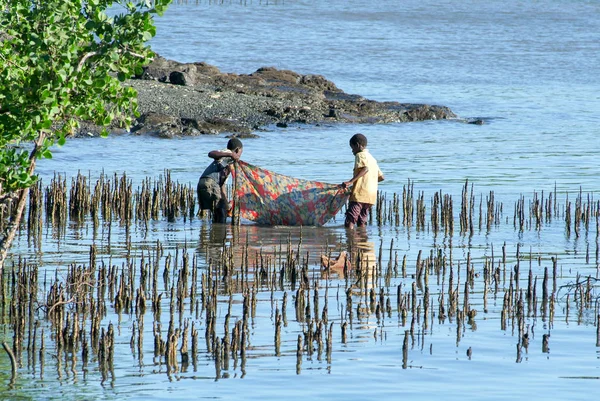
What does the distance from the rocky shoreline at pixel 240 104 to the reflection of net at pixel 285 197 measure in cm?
1026

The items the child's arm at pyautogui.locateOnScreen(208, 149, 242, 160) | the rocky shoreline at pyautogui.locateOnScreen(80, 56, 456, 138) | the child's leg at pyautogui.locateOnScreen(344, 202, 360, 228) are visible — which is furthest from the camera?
the rocky shoreline at pyautogui.locateOnScreen(80, 56, 456, 138)

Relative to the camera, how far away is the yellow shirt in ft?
44.4

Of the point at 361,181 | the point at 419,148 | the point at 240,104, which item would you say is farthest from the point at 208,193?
the point at 240,104

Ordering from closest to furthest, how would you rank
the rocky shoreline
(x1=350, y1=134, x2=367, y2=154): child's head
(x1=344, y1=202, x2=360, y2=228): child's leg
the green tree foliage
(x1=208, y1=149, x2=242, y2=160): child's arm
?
the green tree foliage < (x1=350, y1=134, x2=367, y2=154): child's head < (x1=208, y1=149, x2=242, y2=160): child's arm < (x1=344, y1=202, x2=360, y2=228): child's leg < the rocky shoreline

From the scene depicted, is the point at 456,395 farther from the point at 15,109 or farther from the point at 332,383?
the point at 15,109

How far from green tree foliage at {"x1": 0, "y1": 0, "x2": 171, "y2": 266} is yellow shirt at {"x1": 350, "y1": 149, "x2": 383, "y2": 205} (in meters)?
6.23

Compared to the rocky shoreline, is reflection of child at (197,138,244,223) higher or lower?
lower

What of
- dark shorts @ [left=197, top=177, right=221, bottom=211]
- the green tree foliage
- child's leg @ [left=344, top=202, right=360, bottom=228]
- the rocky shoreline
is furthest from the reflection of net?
the rocky shoreline

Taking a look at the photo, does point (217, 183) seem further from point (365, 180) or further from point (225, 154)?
point (365, 180)

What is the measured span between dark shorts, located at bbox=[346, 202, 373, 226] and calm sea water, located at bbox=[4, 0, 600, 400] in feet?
1.14

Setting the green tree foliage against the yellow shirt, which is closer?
the green tree foliage

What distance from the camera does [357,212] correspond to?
45.9ft

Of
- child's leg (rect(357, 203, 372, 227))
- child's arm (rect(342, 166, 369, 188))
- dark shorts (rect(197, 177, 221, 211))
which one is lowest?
child's leg (rect(357, 203, 372, 227))

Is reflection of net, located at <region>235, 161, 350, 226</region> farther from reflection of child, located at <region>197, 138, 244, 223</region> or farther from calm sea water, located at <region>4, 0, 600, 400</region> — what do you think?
calm sea water, located at <region>4, 0, 600, 400</region>
